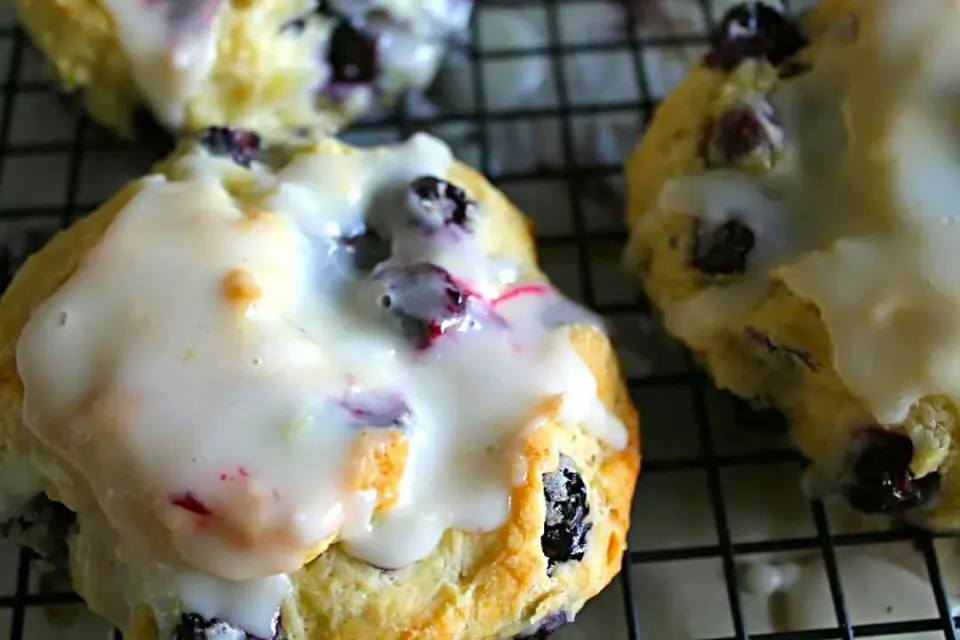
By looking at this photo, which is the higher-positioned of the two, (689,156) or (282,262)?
(689,156)

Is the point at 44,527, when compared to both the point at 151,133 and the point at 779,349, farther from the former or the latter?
the point at 779,349

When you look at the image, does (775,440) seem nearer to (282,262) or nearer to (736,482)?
(736,482)

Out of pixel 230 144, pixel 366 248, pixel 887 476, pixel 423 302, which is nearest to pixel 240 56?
pixel 230 144

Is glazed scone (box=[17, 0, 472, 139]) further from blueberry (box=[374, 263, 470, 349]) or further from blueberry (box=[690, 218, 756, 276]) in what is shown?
blueberry (box=[690, 218, 756, 276])

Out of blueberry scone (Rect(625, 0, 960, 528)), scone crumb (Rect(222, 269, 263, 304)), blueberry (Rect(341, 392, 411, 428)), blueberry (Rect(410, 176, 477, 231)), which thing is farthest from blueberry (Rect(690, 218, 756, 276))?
scone crumb (Rect(222, 269, 263, 304))

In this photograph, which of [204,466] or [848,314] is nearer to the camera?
[204,466]

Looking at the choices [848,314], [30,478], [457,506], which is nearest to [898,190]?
[848,314]
